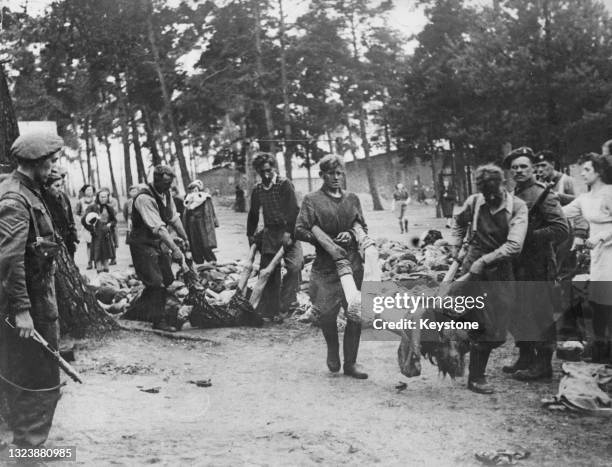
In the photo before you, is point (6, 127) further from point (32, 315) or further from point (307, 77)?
point (307, 77)

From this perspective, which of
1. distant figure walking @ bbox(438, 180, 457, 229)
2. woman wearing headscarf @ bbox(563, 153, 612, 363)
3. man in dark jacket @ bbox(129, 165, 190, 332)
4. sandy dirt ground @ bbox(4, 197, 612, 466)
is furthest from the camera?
distant figure walking @ bbox(438, 180, 457, 229)

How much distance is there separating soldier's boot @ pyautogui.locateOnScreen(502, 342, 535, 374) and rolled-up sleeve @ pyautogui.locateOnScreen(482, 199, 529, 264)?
1.06 meters

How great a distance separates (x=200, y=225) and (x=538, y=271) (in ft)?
29.1

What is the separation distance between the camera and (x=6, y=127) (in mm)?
5809

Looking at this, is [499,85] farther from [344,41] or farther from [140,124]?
[140,124]

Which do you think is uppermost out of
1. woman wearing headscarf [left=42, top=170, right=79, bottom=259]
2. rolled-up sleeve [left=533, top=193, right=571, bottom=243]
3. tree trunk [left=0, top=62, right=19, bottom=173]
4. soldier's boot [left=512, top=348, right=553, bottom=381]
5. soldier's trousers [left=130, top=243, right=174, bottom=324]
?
tree trunk [left=0, top=62, right=19, bottom=173]

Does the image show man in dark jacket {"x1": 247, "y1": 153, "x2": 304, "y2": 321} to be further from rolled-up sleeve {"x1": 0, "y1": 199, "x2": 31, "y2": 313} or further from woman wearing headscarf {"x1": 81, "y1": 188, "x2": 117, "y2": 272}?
woman wearing headscarf {"x1": 81, "y1": 188, "x2": 117, "y2": 272}

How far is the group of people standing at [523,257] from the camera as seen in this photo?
16.0 feet

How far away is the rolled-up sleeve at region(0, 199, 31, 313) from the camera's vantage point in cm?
333

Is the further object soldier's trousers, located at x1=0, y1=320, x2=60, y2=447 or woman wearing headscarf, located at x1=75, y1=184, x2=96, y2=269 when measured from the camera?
woman wearing headscarf, located at x1=75, y1=184, x2=96, y2=269

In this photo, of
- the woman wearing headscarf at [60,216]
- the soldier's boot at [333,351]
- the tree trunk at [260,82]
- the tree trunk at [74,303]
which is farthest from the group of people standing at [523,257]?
the tree trunk at [260,82]

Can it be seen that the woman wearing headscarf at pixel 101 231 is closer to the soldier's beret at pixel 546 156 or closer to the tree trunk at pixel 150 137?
the soldier's beret at pixel 546 156

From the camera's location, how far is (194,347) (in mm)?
6660

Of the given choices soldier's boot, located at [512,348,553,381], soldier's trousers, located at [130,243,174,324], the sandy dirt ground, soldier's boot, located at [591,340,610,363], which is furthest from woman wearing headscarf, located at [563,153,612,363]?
soldier's trousers, located at [130,243,174,324]
